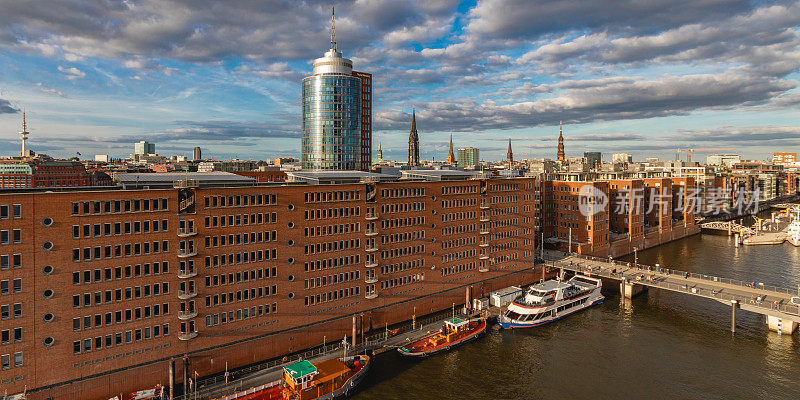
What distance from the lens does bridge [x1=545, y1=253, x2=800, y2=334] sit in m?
75.8

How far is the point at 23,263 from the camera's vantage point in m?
46.5

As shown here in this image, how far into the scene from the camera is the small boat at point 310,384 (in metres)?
54.0

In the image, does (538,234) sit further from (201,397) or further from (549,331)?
(201,397)

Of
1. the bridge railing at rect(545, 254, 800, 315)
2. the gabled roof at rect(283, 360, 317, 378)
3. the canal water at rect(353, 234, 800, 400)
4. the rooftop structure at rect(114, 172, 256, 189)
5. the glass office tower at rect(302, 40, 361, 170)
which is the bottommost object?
the canal water at rect(353, 234, 800, 400)

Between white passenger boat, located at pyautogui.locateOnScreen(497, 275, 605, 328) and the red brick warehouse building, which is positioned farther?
white passenger boat, located at pyautogui.locateOnScreen(497, 275, 605, 328)

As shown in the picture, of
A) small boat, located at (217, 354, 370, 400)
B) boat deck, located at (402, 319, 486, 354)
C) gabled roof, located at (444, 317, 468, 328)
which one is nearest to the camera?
small boat, located at (217, 354, 370, 400)

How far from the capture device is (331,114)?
472 feet

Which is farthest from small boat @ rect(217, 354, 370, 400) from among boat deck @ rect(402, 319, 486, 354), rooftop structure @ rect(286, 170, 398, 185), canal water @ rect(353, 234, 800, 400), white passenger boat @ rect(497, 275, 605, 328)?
white passenger boat @ rect(497, 275, 605, 328)

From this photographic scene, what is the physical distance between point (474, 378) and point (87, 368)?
162 ft

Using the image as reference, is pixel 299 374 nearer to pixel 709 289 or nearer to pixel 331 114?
pixel 709 289

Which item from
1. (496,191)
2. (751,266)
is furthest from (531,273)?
(751,266)

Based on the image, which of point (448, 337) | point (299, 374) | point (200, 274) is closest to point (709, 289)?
point (448, 337)

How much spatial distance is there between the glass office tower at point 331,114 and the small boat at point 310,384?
96.1 meters

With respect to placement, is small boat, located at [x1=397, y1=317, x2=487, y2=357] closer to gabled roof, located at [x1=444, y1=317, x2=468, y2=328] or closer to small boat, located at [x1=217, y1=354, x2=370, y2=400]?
gabled roof, located at [x1=444, y1=317, x2=468, y2=328]
